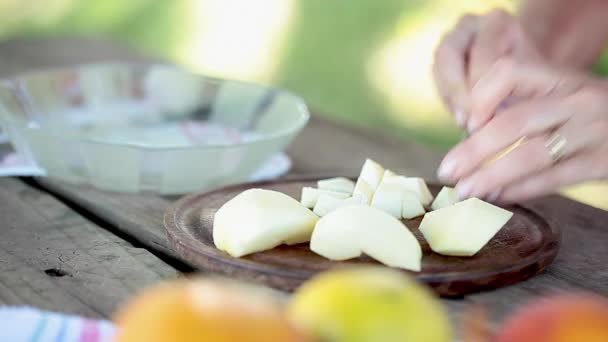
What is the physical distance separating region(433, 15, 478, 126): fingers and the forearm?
12.0 inches

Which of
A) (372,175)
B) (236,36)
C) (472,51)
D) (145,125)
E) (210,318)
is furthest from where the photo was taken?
(236,36)

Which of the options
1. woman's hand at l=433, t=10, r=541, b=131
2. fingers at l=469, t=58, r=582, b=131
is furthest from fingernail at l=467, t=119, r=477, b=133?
woman's hand at l=433, t=10, r=541, b=131

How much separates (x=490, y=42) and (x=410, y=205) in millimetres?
436

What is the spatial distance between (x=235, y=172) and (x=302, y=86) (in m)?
3.01

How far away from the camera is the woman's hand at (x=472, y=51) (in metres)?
1.36

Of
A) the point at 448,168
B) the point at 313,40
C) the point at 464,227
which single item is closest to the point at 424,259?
the point at 464,227

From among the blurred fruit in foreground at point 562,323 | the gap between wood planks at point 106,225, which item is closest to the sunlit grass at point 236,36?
the gap between wood planks at point 106,225

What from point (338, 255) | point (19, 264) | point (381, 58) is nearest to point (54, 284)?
point (19, 264)

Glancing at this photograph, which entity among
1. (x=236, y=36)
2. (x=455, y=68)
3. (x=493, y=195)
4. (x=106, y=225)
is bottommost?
(x=236, y=36)

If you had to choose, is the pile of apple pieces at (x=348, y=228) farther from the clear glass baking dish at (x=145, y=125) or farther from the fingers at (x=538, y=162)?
the clear glass baking dish at (x=145, y=125)

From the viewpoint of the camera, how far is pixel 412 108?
3.86m

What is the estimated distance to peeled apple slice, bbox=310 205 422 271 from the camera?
91 centimetres

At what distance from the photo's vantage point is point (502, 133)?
3.57 feet

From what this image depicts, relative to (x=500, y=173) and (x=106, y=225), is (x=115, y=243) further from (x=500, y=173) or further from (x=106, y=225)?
(x=500, y=173)
